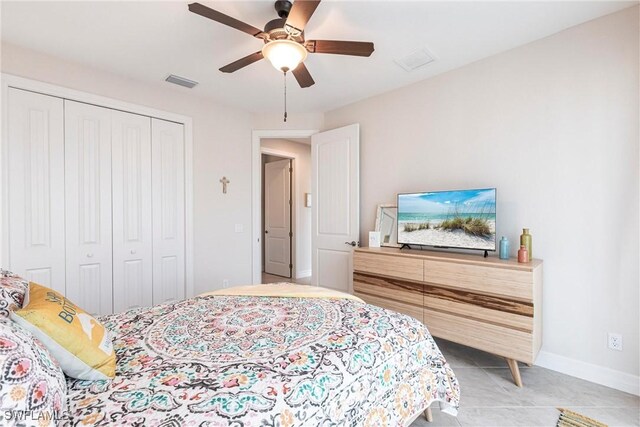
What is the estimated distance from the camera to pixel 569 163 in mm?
2330

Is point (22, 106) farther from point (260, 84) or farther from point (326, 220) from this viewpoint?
point (326, 220)

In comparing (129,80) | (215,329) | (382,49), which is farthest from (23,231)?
(382,49)

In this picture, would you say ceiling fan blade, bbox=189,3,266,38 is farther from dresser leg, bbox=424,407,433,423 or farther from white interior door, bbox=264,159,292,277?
white interior door, bbox=264,159,292,277

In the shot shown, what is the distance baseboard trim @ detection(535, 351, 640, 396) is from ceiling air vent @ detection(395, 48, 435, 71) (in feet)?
8.63

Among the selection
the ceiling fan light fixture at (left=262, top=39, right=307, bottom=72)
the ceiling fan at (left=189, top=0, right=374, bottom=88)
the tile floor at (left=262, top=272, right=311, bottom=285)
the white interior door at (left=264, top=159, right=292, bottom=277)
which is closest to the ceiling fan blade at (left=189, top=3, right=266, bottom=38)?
the ceiling fan at (left=189, top=0, right=374, bottom=88)

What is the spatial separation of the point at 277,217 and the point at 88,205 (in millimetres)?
3423

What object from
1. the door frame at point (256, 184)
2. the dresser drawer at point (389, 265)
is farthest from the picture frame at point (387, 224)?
the door frame at point (256, 184)

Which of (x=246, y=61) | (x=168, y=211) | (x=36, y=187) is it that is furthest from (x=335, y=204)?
(x=36, y=187)

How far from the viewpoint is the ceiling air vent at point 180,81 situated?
10.3 feet

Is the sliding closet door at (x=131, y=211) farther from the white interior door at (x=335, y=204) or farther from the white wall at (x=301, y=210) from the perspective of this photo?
the white wall at (x=301, y=210)

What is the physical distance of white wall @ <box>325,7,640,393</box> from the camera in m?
2.12

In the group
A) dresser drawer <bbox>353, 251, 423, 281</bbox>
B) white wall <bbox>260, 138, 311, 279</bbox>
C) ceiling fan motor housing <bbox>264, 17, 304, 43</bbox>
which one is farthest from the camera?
white wall <bbox>260, 138, 311, 279</bbox>

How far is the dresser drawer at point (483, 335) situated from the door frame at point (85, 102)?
268 centimetres

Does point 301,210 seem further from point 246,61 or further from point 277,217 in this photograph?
point 246,61
